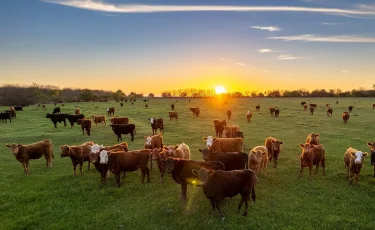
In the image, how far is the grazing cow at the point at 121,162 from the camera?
11.5m

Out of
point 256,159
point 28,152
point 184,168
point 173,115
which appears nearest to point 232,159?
point 256,159

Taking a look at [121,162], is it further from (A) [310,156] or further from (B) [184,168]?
(A) [310,156]

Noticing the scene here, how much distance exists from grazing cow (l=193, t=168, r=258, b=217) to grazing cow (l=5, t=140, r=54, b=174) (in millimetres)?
10425

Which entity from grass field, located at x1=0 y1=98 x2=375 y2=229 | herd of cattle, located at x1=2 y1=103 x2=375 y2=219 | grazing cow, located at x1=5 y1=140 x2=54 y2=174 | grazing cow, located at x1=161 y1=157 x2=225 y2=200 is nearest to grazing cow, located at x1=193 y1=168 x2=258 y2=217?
herd of cattle, located at x1=2 y1=103 x2=375 y2=219

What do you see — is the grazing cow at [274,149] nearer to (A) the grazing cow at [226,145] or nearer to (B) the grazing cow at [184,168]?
(A) the grazing cow at [226,145]

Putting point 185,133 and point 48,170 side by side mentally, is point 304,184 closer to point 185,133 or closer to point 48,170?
point 48,170

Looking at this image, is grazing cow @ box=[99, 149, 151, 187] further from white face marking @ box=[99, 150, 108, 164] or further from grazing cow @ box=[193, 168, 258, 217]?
grazing cow @ box=[193, 168, 258, 217]

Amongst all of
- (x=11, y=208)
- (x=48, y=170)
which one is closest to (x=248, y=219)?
(x=11, y=208)

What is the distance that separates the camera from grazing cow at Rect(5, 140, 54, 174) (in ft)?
45.3

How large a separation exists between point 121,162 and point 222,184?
16.9ft

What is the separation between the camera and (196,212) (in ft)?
29.5

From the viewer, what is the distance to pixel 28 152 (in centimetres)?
1412

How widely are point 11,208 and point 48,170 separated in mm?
4616

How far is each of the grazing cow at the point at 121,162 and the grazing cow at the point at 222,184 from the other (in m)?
3.95
